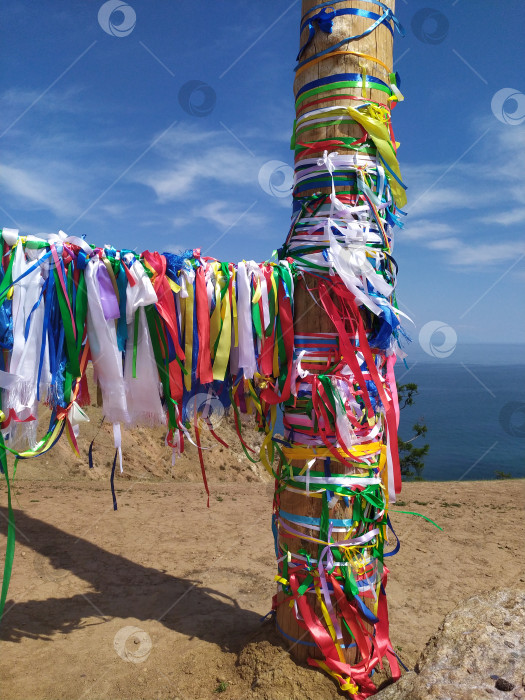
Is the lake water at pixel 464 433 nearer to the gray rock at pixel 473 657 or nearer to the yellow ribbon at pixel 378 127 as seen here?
the yellow ribbon at pixel 378 127

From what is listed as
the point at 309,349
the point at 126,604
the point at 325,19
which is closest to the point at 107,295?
the point at 309,349

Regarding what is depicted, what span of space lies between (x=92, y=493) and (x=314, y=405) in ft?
15.8

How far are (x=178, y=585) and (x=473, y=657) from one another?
3083 mm

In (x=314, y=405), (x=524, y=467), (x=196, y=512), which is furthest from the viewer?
(x=524, y=467)

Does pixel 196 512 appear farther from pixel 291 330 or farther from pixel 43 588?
pixel 291 330

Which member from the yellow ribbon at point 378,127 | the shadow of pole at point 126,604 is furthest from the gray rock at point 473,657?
the yellow ribbon at point 378,127

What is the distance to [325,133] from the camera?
2.76 m

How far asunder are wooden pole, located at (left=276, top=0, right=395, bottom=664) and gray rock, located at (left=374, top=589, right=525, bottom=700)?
3.14 ft

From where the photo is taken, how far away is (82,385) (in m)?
2.61

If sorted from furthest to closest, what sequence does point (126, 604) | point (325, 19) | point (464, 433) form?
1. point (464, 433)
2. point (126, 604)
3. point (325, 19)

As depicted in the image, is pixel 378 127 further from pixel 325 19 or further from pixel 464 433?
pixel 464 433

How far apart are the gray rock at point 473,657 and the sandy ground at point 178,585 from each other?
1.11 meters

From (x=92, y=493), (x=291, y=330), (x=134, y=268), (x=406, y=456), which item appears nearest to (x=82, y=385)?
(x=134, y=268)

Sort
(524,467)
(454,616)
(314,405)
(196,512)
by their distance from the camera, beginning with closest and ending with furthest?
(454,616) < (314,405) < (196,512) < (524,467)
